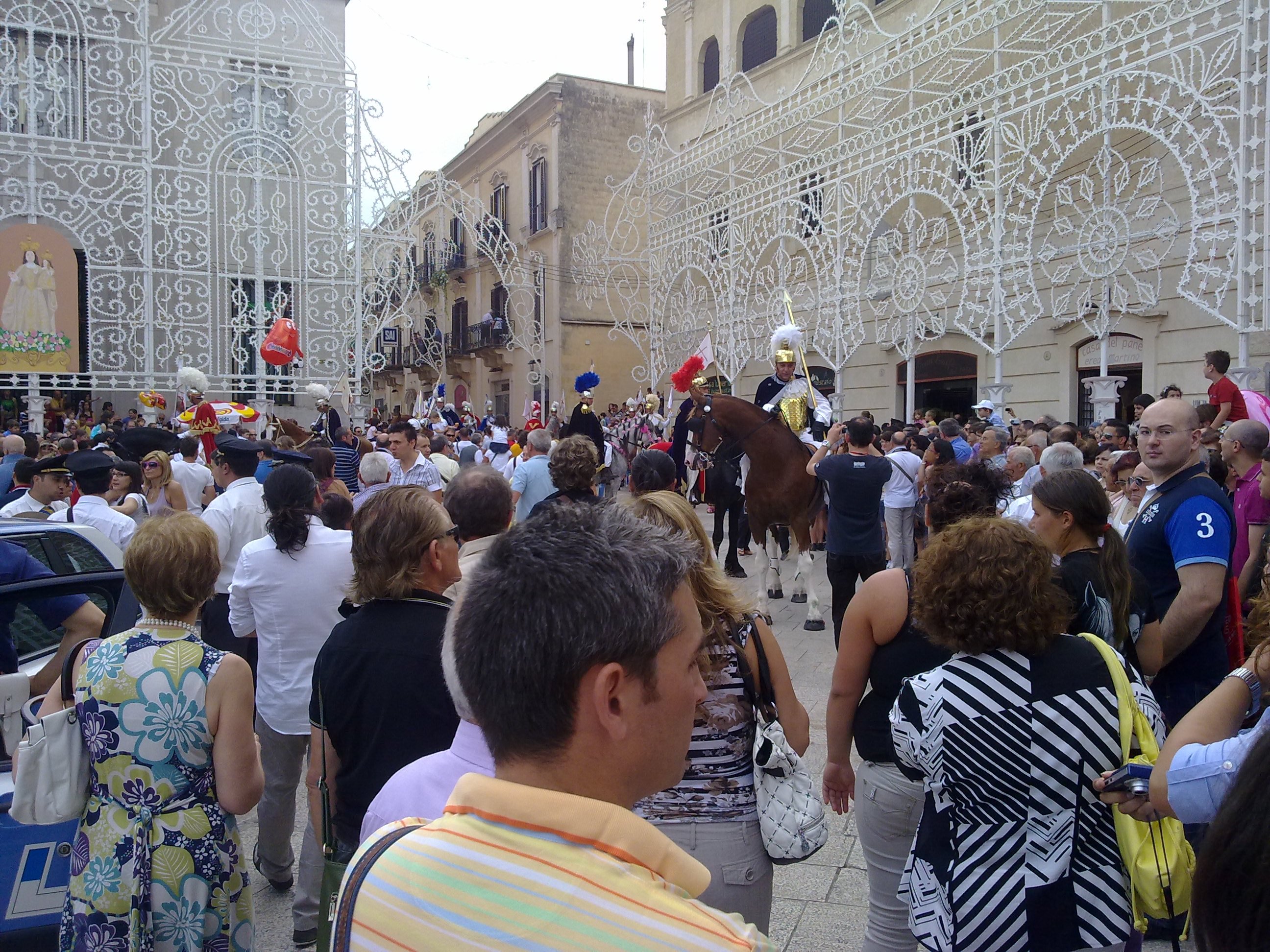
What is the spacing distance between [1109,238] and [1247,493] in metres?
7.63

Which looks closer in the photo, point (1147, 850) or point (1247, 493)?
point (1147, 850)

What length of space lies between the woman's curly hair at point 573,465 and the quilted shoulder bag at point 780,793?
239 centimetres

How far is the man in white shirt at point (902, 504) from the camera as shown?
898 centimetres

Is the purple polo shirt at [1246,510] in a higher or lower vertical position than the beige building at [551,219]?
lower

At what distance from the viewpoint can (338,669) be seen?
8.37 ft

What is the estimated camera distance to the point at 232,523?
198 inches

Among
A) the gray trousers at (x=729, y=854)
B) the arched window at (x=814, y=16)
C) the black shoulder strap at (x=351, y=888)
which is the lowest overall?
the gray trousers at (x=729, y=854)

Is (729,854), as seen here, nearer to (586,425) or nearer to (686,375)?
(686,375)

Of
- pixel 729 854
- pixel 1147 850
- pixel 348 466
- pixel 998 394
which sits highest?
pixel 998 394

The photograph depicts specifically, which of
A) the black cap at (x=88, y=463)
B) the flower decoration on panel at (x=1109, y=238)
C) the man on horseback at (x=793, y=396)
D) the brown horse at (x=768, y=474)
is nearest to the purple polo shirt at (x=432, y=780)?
the black cap at (x=88, y=463)

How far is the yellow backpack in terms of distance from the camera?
2.15m

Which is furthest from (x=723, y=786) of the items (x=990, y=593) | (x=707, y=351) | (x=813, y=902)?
(x=707, y=351)

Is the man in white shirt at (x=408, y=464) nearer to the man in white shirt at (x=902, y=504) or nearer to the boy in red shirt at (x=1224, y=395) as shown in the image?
the man in white shirt at (x=902, y=504)

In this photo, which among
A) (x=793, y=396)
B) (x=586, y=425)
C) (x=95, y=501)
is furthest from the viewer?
(x=586, y=425)
